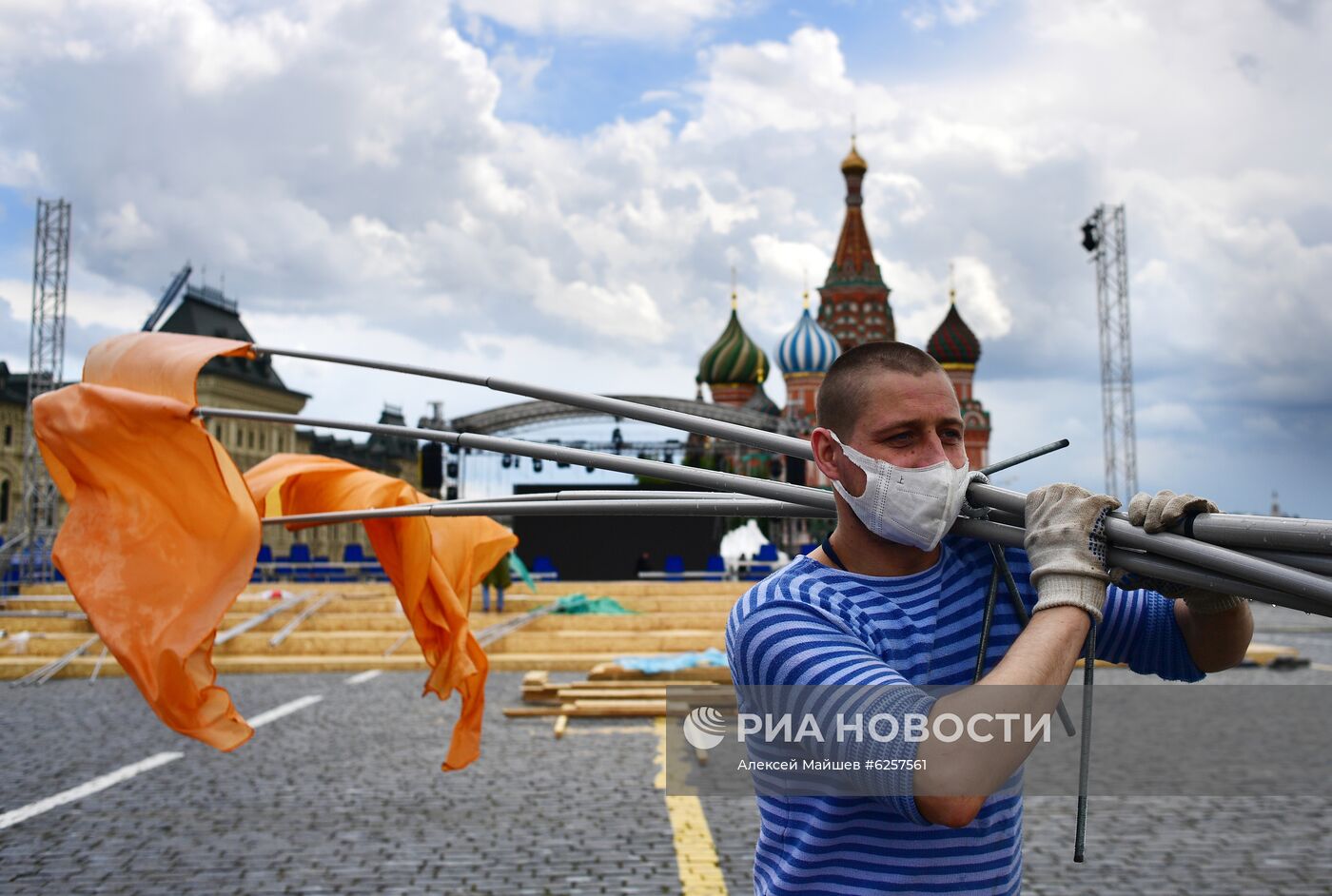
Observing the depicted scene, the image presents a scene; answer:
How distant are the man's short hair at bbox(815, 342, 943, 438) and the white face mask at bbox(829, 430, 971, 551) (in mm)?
67

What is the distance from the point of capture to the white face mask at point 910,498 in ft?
6.88

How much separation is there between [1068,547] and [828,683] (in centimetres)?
45

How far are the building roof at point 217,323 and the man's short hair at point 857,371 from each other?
6706 centimetres

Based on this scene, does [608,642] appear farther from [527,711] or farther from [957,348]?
[957,348]

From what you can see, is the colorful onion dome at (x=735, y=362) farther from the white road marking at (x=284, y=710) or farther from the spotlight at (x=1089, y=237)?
the white road marking at (x=284, y=710)

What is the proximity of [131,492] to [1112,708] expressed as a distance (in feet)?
42.0

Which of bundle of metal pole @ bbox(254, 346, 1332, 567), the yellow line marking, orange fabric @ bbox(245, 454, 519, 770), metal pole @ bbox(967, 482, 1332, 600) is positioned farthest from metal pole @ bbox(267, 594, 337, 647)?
metal pole @ bbox(967, 482, 1332, 600)

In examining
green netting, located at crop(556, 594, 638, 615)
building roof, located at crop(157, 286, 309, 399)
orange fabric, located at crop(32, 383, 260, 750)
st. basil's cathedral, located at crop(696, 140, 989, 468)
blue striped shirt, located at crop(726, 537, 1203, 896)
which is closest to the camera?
blue striped shirt, located at crop(726, 537, 1203, 896)

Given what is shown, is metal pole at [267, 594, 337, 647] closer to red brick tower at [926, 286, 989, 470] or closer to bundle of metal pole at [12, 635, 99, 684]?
bundle of metal pole at [12, 635, 99, 684]

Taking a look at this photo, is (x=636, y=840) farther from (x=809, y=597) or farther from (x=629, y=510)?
(x=809, y=597)

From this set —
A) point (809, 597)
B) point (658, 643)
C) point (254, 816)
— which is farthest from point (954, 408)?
point (658, 643)

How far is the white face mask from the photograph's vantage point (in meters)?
2.10

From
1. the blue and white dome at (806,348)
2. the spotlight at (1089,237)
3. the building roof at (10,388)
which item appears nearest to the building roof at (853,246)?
the blue and white dome at (806,348)

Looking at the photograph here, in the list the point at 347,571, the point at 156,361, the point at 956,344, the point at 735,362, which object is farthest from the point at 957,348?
the point at 156,361
